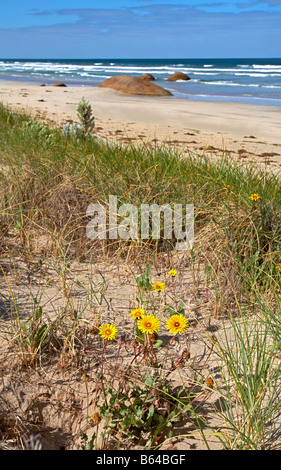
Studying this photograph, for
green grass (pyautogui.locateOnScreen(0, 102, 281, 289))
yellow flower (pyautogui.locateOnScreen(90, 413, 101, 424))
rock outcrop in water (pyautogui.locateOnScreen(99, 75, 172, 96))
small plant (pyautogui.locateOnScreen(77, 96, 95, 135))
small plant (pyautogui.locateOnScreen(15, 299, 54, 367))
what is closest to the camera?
yellow flower (pyautogui.locateOnScreen(90, 413, 101, 424))

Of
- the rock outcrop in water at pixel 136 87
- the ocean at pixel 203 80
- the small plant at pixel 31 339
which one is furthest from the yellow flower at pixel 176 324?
the rock outcrop in water at pixel 136 87

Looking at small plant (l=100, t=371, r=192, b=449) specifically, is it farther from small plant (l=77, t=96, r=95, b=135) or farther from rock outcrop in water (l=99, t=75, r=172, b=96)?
rock outcrop in water (l=99, t=75, r=172, b=96)

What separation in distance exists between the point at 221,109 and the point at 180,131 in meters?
5.12

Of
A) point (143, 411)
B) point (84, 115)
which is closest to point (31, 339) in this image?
point (143, 411)

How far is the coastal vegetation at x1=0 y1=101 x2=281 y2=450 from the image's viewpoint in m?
1.56

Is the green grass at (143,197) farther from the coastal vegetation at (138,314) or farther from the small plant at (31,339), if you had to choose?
the small plant at (31,339)

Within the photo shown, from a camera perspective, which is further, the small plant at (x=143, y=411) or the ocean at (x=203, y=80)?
the ocean at (x=203, y=80)

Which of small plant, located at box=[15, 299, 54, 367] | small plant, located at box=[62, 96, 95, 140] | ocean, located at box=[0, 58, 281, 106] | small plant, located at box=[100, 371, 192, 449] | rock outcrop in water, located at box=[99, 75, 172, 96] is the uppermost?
ocean, located at box=[0, 58, 281, 106]

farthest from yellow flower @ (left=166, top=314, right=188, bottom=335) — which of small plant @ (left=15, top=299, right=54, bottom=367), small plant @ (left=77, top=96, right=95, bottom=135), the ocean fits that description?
the ocean

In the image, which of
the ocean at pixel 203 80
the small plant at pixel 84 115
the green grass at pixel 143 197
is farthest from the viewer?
the ocean at pixel 203 80

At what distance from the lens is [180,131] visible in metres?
8.48

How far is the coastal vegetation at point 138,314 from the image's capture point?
156 cm

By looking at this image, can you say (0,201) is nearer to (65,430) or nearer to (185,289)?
(185,289)

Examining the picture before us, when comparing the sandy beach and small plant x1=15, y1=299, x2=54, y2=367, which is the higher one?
the sandy beach
